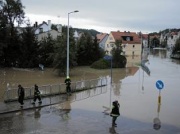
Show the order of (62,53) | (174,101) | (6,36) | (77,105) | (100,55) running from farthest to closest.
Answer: (100,55)
(6,36)
(62,53)
(174,101)
(77,105)

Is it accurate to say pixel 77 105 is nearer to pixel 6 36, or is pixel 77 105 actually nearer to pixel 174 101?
pixel 174 101

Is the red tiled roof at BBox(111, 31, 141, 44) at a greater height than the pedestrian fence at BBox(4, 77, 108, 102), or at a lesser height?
greater

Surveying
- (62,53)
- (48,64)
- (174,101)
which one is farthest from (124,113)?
(48,64)

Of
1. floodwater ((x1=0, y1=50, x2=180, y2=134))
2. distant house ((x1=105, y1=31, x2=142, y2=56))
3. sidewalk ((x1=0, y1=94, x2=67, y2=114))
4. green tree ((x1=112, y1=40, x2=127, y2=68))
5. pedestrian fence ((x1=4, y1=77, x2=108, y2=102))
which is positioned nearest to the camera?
floodwater ((x1=0, y1=50, x2=180, y2=134))

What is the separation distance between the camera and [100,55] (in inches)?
2456

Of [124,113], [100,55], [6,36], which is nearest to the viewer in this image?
[124,113]

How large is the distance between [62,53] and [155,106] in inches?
918

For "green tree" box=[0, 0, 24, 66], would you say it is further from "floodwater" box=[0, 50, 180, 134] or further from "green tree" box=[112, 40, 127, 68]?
"floodwater" box=[0, 50, 180, 134]

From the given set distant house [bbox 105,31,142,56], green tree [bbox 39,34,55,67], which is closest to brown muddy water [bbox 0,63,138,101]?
green tree [bbox 39,34,55,67]

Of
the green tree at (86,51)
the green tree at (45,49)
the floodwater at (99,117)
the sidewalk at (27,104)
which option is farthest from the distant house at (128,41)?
the sidewalk at (27,104)

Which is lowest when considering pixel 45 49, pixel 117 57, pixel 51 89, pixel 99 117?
pixel 99 117

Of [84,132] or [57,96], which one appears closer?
[84,132]

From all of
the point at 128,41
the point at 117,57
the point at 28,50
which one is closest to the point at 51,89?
the point at 117,57

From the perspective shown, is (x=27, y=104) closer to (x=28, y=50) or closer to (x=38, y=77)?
(x=38, y=77)
